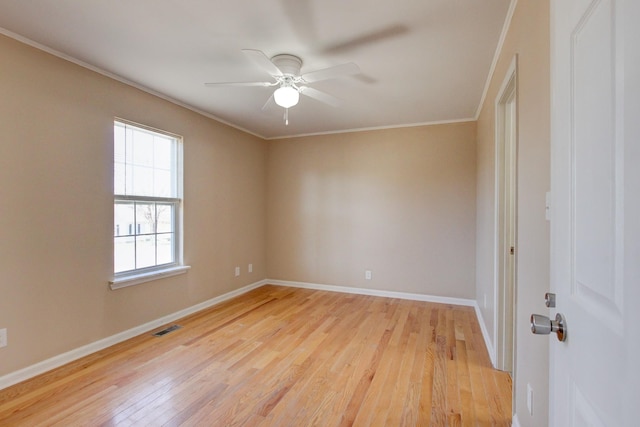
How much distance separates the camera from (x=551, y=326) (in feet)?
2.58

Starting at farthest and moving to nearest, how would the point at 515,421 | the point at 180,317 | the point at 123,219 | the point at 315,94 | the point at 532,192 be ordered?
the point at 180,317, the point at 123,219, the point at 315,94, the point at 515,421, the point at 532,192

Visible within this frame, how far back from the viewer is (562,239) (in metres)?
0.79

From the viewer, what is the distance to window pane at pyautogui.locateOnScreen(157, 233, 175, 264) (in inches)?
133

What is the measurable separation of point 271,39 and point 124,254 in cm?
246

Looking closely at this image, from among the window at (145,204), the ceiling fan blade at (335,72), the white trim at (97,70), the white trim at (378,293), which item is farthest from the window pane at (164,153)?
the white trim at (378,293)

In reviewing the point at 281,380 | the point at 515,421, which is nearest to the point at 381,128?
the point at 281,380

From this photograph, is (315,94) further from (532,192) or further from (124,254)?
(124,254)

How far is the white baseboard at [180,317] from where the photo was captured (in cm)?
225

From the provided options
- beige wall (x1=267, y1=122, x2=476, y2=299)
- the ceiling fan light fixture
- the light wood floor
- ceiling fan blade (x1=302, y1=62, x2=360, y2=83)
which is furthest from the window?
ceiling fan blade (x1=302, y1=62, x2=360, y2=83)

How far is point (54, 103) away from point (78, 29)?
683mm

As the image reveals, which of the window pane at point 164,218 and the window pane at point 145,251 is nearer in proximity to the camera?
the window pane at point 145,251

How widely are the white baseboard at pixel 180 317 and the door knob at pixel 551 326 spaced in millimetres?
2097

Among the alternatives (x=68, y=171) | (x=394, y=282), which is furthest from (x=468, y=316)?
(x=68, y=171)

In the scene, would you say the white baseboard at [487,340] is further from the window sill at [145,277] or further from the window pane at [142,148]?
the window pane at [142,148]
